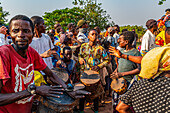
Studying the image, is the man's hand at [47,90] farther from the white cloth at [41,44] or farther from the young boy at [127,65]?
the white cloth at [41,44]

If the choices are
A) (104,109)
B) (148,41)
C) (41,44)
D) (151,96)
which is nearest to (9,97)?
(151,96)

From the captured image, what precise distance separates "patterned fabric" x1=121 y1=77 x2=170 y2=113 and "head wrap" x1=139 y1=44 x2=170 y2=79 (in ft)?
0.25

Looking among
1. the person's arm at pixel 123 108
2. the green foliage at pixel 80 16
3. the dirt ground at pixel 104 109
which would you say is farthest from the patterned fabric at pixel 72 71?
the green foliage at pixel 80 16

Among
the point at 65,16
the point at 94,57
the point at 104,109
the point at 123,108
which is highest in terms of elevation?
the point at 65,16

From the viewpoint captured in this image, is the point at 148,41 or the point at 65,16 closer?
the point at 148,41

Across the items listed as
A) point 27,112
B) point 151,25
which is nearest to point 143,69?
point 27,112

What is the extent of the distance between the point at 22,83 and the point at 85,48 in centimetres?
263

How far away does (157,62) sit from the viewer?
4.36 ft

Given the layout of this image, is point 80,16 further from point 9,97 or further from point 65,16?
point 9,97

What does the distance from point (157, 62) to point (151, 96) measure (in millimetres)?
324

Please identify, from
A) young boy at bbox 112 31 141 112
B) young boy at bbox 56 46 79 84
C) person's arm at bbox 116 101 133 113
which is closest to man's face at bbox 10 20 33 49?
person's arm at bbox 116 101 133 113

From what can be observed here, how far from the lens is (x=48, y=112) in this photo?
1.98 meters

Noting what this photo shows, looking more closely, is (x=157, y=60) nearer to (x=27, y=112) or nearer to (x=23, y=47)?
(x=23, y=47)

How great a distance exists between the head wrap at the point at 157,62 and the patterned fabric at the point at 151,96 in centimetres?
8
